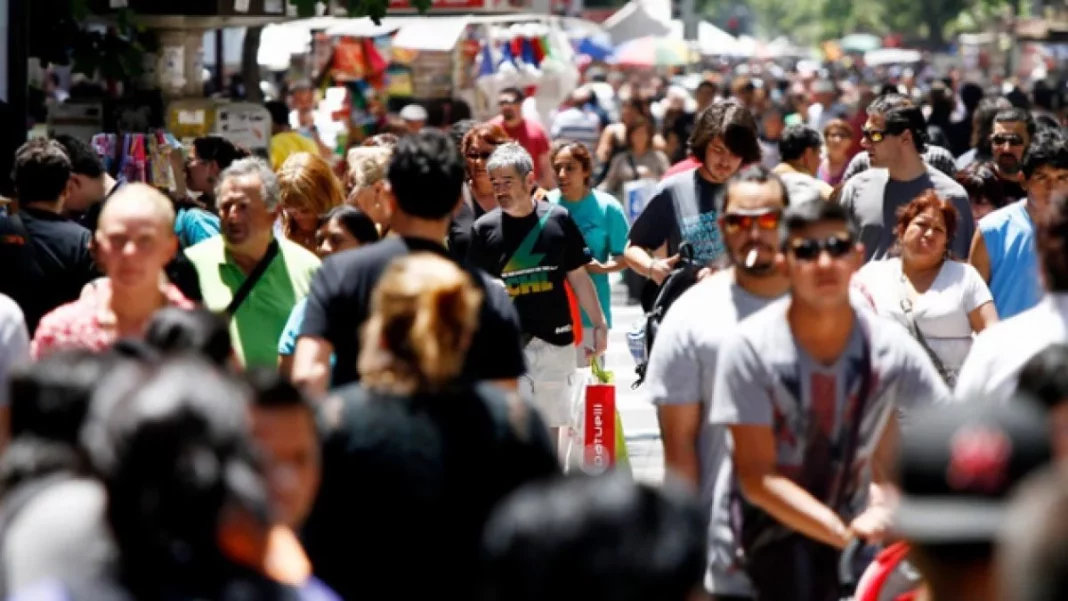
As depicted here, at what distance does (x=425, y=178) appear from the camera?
6316 mm

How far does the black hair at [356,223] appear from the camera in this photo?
8.52 m

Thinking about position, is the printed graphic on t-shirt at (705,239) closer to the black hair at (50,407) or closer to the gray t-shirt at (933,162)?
the gray t-shirt at (933,162)

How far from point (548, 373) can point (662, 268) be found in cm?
88

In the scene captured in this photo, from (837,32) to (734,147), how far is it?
13737cm

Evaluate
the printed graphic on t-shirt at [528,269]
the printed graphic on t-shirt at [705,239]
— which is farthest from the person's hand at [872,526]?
the printed graphic on t-shirt at [528,269]

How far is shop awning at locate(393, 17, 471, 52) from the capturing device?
2414cm

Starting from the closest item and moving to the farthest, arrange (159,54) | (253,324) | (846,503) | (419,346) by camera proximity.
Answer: (419,346) → (846,503) → (253,324) → (159,54)

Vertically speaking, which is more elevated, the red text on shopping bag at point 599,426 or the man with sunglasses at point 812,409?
the man with sunglasses at point 812,409

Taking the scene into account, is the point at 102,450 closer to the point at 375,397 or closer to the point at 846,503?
the point at 375,397

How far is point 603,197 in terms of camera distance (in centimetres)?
1277

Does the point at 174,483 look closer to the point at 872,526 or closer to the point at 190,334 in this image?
the point at 190,334

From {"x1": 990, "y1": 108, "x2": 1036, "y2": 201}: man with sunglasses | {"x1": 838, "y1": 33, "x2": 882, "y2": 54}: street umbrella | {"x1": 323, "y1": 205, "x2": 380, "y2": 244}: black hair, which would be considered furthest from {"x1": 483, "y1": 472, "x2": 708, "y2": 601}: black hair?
{"x1": 838, "y1": 33, "x2": 882, "y2": 54}: street umbrella

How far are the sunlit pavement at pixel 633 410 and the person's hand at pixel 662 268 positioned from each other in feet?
2.99

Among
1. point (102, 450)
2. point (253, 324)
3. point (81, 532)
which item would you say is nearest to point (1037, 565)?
point (102, 450)
